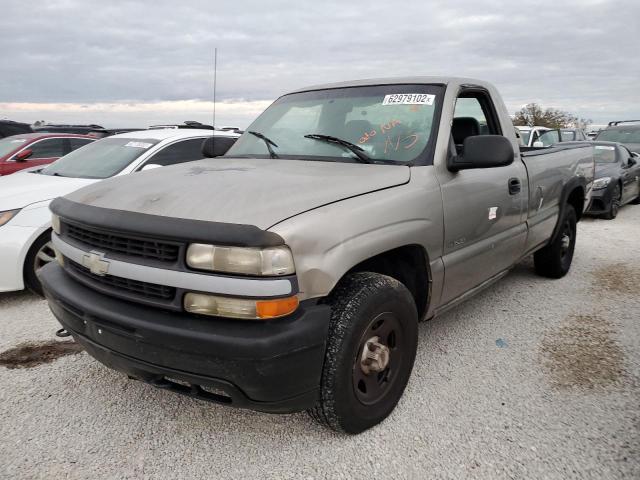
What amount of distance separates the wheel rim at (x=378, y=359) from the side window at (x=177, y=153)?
3.50 meters

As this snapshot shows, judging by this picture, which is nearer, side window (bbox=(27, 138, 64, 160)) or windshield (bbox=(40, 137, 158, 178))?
windshield (bbox=(40, 137, 158, 178))

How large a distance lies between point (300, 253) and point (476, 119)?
252cm

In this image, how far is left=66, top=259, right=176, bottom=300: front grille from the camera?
2.10m

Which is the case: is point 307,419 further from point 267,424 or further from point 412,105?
point 412,105

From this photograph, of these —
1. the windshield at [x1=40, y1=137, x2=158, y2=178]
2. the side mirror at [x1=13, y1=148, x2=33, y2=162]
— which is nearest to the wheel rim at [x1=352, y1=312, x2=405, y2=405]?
the windshield at [x1=40, y1=137, x2=158, y2=178]

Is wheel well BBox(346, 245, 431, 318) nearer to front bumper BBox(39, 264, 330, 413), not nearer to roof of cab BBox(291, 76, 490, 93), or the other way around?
front bumper BBox(39, 264, 330, 413)

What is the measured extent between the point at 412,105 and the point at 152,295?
195 centimetres

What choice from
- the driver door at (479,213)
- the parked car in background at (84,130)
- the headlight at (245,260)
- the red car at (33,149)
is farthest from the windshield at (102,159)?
the parked car in background at (84,130)

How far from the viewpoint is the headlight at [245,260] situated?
6.45ft

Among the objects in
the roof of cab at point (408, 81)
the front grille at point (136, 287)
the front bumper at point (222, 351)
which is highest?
the roof of cab at point (408, 81)

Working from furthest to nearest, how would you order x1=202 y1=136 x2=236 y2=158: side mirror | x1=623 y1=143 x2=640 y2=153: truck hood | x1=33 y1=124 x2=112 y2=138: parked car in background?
1. x1=623 y1=143 x2=640 y2=153: truck hood
2. x1=33 y1=124 x2=112 y2=138: parked car in background
3. x1=202 y1=136 x2=236 y2=158: side mirror

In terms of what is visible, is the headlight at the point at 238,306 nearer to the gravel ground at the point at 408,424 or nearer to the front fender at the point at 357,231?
the front fender at the point at 357,231

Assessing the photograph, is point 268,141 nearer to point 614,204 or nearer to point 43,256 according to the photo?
point 43,256

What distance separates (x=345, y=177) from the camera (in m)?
2.56
